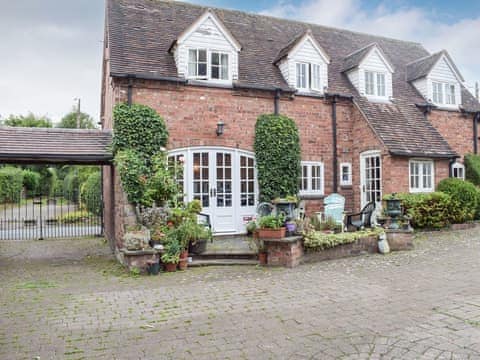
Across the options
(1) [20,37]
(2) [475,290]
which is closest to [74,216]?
(1) [20,37]

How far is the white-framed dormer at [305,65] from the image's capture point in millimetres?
13242

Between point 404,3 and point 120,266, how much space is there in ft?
37.3

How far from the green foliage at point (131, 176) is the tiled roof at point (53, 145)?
0.72 metres

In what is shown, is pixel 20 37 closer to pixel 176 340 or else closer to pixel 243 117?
pixel 243 117

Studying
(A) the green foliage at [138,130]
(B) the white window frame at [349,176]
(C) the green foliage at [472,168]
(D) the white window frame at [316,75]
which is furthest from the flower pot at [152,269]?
(C) the green foliage at [472,168]

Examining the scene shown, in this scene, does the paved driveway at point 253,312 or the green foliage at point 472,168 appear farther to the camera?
the green foliage at point 472,168

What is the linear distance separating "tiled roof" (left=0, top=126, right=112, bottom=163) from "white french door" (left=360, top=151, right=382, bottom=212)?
835 centimetres

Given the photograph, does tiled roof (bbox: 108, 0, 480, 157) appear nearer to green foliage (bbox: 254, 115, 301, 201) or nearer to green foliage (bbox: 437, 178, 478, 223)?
green foliage (bbox: 437, 178, 478, 223)

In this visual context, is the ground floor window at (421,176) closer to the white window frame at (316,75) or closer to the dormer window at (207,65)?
the white window frame at (316,75)

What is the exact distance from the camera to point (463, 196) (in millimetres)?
13352

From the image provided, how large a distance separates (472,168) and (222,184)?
10648mm

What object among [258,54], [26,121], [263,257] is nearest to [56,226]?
[258,54]

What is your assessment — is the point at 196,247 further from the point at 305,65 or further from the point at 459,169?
the point at 459,169

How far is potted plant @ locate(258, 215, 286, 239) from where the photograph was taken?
8.45 meters
